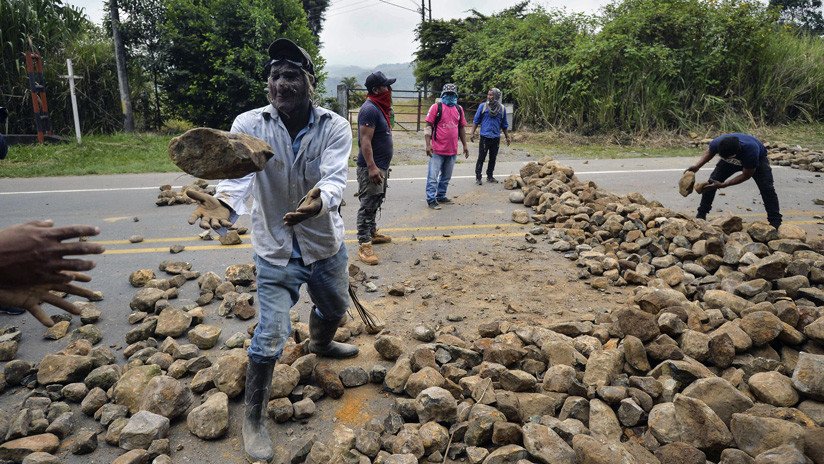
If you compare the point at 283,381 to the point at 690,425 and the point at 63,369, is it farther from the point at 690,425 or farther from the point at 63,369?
the point at 690,425

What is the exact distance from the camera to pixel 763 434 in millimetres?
2625

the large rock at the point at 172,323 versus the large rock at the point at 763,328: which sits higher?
the large rock at the point at 763,328

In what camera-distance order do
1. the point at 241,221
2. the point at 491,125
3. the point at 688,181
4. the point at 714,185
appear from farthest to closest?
the point at 491,125
the point at 241,221
the point at 688,181
the point at 714,185

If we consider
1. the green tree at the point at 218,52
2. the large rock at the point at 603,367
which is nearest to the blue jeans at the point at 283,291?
the large rock at the point at 603,367

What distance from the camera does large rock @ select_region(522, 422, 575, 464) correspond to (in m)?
2.63

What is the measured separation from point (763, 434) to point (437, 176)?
5806 mm

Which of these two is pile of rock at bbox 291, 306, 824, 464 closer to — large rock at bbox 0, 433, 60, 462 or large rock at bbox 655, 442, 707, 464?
large rock at bbox 655, 442, 707, 464

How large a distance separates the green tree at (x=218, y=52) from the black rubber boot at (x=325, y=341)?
11683 millimetres

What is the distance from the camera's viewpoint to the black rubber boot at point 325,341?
140 inches

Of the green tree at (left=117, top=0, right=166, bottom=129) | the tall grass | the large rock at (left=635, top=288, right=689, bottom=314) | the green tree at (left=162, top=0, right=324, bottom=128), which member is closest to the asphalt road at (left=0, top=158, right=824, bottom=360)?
the large rock at (left=635, top=288, right=689, bottom=314)

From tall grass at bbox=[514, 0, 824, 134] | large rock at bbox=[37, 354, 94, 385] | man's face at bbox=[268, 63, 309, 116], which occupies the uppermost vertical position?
tall grass at bbox=[514, 0, 824, 134]

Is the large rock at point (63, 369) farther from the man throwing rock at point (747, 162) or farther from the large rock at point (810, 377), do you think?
the man throwing rock at point (747, 162)

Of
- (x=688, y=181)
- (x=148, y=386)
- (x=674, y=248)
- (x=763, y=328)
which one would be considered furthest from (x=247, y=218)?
(x=763, y=328)

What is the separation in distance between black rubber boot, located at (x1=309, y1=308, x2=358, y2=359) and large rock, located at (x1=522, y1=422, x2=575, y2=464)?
1372 millimetres
